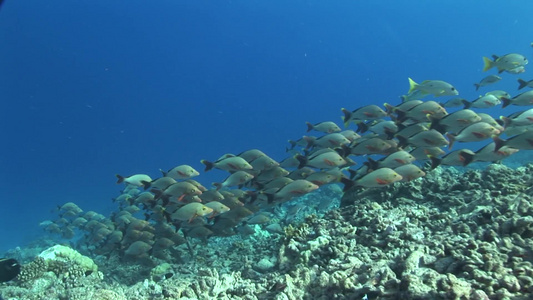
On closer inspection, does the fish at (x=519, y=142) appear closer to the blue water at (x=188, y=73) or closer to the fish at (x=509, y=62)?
the fish at (x=509, y=62)

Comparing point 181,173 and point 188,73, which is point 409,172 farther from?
point 188,73

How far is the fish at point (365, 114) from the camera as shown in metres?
9.59

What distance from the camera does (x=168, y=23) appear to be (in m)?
116

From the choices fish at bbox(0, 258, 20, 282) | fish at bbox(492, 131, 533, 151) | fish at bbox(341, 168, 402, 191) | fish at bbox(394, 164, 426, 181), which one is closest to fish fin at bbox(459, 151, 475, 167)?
fish at bbox(492, 131, 533, 151)

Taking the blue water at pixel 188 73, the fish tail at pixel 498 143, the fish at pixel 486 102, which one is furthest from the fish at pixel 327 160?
→ the blue water at pixel 188 73

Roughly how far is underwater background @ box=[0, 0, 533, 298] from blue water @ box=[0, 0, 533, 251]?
433mm

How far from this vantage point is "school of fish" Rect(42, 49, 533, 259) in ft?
21.9

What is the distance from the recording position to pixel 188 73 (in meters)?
136

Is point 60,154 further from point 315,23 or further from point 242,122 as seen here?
point 315,23

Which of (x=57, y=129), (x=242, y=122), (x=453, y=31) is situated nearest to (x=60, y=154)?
(x=57, y=129)

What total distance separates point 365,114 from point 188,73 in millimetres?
132750

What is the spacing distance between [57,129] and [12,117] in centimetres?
1241

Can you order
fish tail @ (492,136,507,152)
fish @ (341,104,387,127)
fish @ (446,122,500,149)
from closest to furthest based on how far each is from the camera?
fish tail @ (492,136,507,152) < fish @ (446,122,500,149) < fish @ (341,104,387,127)

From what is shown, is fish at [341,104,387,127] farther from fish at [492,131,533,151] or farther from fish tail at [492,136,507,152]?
fish at [492,131,533,151]
